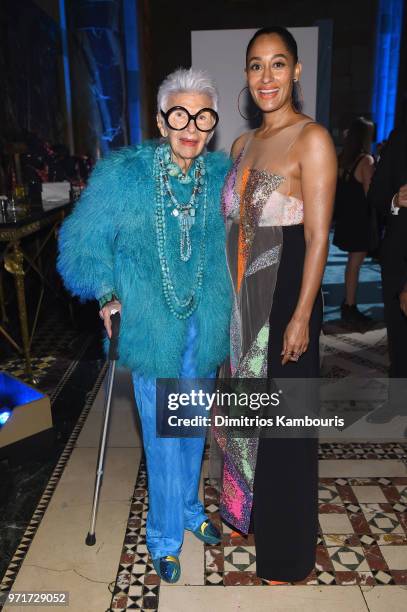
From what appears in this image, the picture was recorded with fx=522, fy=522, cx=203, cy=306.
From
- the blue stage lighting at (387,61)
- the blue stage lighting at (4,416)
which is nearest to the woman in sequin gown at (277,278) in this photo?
the blue stage lighting at (4,416)

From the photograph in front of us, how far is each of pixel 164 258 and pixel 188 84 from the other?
56cm

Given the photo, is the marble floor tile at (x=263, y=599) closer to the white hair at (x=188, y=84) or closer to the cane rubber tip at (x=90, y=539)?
the cane rubber tip at (x=90, y=539)

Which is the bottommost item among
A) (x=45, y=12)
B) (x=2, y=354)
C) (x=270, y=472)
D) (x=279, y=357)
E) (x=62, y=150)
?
(x=2, y=354)

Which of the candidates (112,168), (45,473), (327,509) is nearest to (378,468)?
(327,509)

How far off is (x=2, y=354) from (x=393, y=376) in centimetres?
301

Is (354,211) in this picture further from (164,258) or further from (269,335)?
(164,258)

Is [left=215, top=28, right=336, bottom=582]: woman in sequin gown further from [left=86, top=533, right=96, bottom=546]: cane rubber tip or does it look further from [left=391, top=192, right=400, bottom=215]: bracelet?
[left=391, top=192, right=400, bottom=215]: bracelet

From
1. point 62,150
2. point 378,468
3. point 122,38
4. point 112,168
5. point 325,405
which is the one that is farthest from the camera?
point 122,38

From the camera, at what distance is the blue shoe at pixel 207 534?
2201mm

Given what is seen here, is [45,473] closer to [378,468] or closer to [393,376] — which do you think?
[378,468]

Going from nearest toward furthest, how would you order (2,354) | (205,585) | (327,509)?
1. (205,585)
2. (327,509)
3. (2,354)

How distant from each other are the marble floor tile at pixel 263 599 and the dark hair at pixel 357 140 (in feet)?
12.9

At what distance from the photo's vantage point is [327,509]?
2.40m
